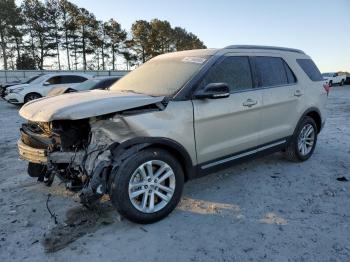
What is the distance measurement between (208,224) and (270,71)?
2.58 m

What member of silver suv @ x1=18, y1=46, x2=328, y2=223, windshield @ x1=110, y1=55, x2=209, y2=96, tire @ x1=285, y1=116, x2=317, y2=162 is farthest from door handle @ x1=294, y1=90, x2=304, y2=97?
windshield @ x1=110, y1=55, x2=209, y2=96

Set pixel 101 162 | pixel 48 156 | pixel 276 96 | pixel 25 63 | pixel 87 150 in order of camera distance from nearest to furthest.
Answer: pixel 101 162 → pixel 87 150 → pixel 48 156 → pixel 276 96 → pixel 25 63

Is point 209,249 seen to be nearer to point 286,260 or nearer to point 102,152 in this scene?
point 286,260

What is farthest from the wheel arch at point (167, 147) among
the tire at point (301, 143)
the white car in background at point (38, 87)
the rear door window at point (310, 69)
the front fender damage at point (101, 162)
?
the white car in background at point (38, 87)

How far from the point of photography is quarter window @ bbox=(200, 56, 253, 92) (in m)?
4.23

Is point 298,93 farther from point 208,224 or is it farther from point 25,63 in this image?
point 25,63

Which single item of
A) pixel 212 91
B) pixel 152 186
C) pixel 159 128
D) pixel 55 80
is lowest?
pixel 152 186

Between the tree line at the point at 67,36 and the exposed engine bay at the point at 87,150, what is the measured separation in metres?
42.0

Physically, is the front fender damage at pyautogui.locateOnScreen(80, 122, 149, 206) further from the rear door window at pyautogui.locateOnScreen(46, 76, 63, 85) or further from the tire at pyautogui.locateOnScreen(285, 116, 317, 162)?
the rear door window at pyautogui.locateOnScreen(46, 76, 63, 85)

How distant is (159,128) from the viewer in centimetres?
365

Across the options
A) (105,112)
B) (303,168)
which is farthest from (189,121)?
(303,168)

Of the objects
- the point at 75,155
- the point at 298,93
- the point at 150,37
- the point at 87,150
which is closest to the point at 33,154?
the point at 75,155

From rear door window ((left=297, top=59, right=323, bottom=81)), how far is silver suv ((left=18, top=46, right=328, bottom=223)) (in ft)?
2.82

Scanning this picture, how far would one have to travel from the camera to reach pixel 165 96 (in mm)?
3928
